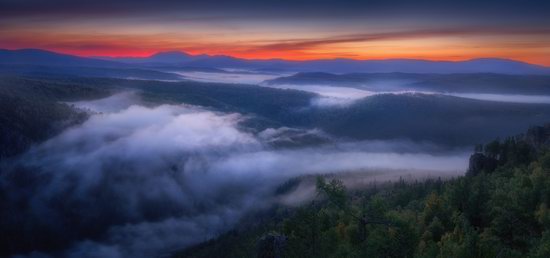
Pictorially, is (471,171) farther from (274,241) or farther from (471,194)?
(274,241)

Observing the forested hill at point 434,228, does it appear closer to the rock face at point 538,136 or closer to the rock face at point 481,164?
the rock face at point 481,164

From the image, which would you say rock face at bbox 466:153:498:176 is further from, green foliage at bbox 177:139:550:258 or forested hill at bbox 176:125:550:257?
green foliage at bbox 177:139:550:258

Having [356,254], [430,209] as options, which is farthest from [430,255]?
[430,209]

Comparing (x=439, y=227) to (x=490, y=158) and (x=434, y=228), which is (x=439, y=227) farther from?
(x=490, y=158)

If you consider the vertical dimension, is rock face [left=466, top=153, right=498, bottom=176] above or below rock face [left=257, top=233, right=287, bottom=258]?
below

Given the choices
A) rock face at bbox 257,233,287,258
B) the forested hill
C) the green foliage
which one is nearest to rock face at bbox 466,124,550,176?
the forested hill

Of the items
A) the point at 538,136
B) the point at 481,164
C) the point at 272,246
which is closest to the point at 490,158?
the point at 481,164

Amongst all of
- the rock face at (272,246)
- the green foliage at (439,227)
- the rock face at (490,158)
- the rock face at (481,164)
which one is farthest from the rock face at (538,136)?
the rock face at (272,246)

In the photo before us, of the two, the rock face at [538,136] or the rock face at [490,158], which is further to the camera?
the rock face at [538,136]

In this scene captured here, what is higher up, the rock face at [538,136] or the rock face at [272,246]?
the rock face at [538,136]
